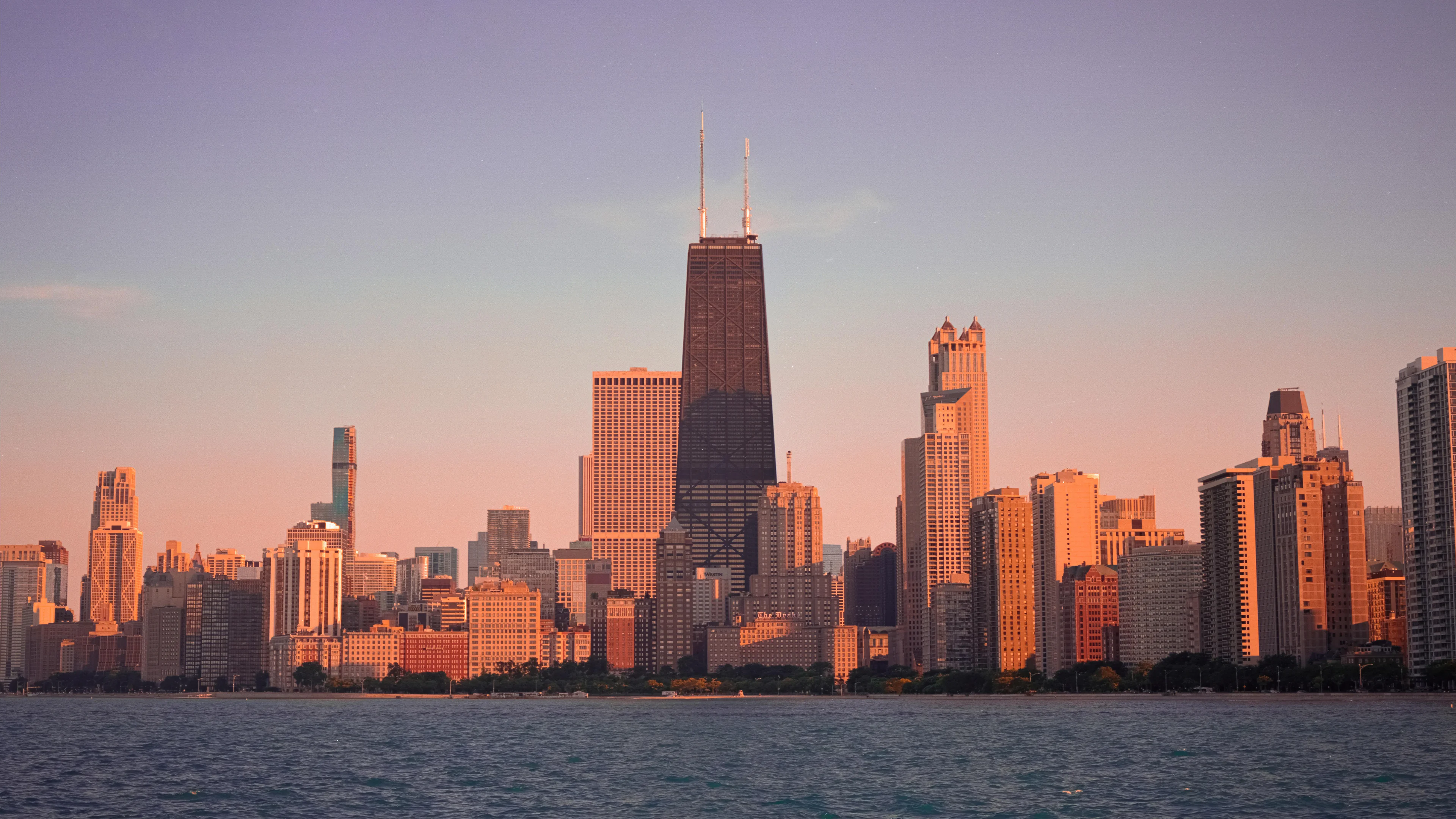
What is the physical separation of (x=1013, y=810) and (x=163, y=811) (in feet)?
157

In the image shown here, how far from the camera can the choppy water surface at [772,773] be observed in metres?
104

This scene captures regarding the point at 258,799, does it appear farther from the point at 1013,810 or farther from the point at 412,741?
the point at 412,741

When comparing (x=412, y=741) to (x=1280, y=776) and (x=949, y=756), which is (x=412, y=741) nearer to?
(x=949, y=756)

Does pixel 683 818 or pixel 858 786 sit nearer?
pixel 683 818

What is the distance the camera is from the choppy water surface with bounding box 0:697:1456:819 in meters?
104

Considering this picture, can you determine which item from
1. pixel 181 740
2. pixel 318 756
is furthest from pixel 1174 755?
pixel 181 740

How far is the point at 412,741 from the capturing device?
6757 inches

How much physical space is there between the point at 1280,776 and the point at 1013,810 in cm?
2814

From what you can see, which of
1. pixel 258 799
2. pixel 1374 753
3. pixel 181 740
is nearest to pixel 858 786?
pixel 258 799

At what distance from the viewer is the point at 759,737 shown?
585ft

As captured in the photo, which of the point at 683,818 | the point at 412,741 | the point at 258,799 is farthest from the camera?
the point at 412,741

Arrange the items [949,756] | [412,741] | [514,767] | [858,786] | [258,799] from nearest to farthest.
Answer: [258,799] < [858,786] < [514,767] < [949,756] < [412,741]

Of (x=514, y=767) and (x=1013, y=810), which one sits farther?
(x=514, y=767)

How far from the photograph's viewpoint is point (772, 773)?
12938cm
